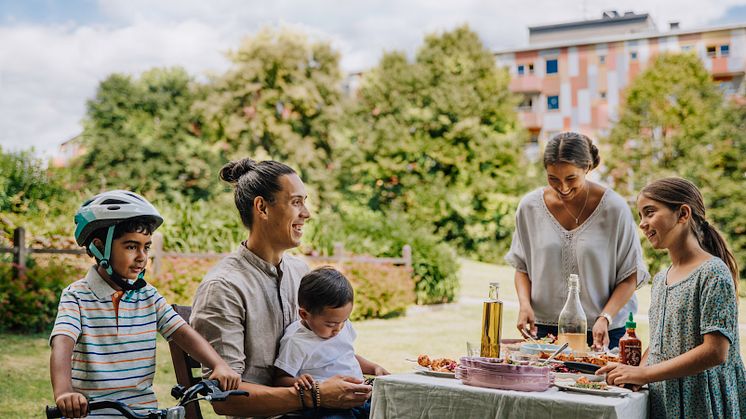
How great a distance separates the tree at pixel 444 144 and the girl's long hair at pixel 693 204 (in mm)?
19538

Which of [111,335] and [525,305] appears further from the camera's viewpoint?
[525,305]

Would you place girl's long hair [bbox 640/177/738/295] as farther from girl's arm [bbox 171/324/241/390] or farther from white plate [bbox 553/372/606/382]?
girl's arm [bbox 171/324/241/390]

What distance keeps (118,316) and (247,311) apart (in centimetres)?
39

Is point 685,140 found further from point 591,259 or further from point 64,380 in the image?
point 64,380

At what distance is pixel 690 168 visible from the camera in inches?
746

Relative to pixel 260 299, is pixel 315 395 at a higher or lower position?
lower

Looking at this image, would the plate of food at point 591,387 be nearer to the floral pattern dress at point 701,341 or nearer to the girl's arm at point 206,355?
the floral pattern dress at point 701,341

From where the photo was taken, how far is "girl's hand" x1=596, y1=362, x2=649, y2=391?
235cm

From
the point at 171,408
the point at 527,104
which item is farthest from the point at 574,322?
the point at 527,104

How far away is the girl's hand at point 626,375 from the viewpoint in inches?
92.4

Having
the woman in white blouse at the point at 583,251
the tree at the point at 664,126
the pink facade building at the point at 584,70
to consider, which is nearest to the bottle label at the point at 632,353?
the woman in white blouse at the point at 583,251

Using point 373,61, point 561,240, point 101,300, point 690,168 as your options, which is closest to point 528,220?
point 561,240

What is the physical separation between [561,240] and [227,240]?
10029 mm

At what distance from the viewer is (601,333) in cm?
318
